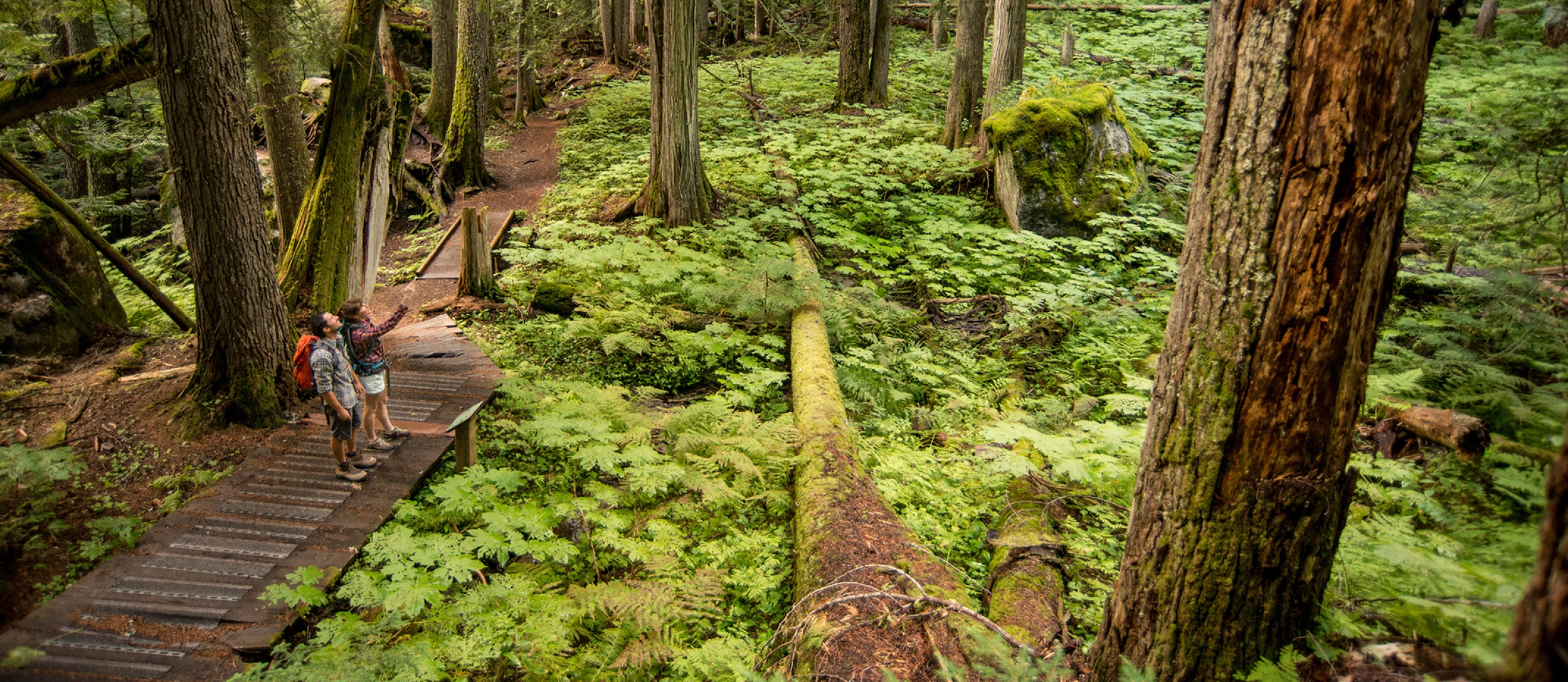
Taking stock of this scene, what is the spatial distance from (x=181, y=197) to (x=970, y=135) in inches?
449

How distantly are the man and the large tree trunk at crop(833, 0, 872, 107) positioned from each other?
12.2 meters

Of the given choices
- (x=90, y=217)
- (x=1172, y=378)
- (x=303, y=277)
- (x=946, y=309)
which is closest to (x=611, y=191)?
(x=303, y=277)

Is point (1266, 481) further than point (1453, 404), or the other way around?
point (1453, 404)

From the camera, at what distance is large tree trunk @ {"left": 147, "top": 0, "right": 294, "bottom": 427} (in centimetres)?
569

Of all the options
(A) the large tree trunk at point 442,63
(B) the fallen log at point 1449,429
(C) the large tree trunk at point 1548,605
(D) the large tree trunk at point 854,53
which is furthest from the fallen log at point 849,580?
(A) the large tree trunk at point 442,63

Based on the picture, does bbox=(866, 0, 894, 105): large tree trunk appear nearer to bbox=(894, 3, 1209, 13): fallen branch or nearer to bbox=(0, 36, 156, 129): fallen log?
bbox=(894, 3, 1209, 13): fallen branch

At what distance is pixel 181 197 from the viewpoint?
5.86m

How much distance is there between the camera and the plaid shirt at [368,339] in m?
5.73

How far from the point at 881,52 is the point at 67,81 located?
507 inches

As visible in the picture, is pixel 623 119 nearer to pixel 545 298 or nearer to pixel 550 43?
pixel 550 43

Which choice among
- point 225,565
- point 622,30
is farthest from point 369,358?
point 622,30

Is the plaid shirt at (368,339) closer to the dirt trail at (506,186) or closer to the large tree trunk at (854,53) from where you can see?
the dirt trail at (506,186)

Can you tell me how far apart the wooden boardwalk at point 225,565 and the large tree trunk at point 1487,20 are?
23659mm

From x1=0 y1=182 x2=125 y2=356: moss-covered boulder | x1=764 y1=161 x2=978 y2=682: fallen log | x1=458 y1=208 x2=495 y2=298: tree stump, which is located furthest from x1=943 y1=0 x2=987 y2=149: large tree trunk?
x1=0 y1=182 x2=125 y2=356: moss-covered boulder
